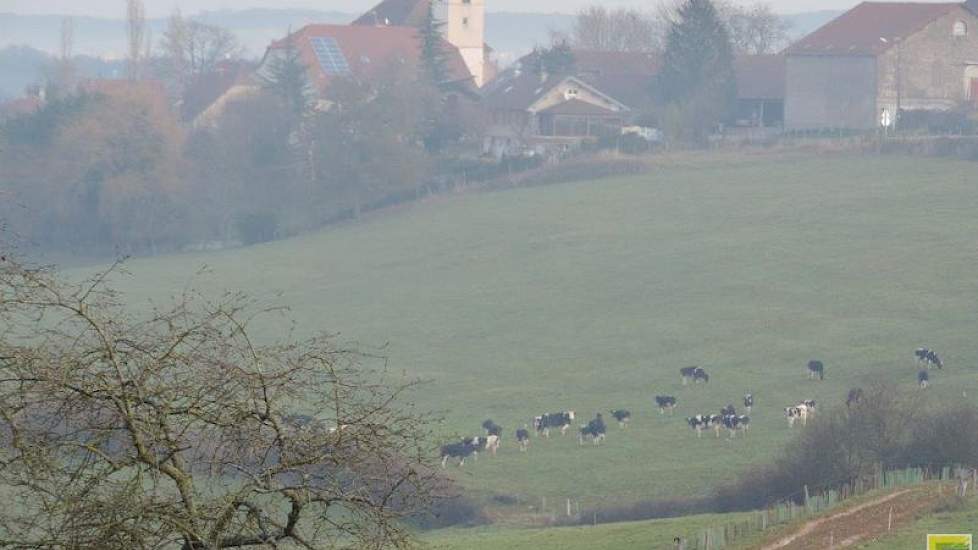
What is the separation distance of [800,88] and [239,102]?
35.8 metres

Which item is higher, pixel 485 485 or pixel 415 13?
pixel 415 13

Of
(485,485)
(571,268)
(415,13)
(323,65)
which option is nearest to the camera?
(485,485)

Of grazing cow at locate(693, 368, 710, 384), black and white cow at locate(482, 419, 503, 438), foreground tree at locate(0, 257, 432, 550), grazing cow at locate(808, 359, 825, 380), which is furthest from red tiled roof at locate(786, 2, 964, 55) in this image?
foreground tree at locate(0, 257, 432, 550)

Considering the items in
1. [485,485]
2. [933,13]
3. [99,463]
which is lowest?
[485,485]

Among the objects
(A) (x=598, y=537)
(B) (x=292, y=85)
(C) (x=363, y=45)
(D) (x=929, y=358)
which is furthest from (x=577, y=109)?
(A) (x=598, y=537)

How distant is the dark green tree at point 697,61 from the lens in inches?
3952

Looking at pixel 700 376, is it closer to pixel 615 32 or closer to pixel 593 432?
pixel 593 432

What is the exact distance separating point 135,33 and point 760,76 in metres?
76.9

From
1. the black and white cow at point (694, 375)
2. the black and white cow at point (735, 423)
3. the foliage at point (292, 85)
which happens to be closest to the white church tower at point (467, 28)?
the foliage at point (292, 85)

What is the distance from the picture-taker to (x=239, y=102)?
108562mm

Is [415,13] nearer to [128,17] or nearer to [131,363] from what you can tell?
[128,17]

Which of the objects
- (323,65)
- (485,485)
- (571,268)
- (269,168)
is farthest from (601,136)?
(485,485)

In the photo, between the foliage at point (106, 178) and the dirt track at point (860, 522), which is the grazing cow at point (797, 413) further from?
the foliage at point (106, 178)

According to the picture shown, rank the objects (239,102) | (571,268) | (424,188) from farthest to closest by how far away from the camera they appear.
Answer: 1. (239,102)
2. (424,188)
3. (571,268)
